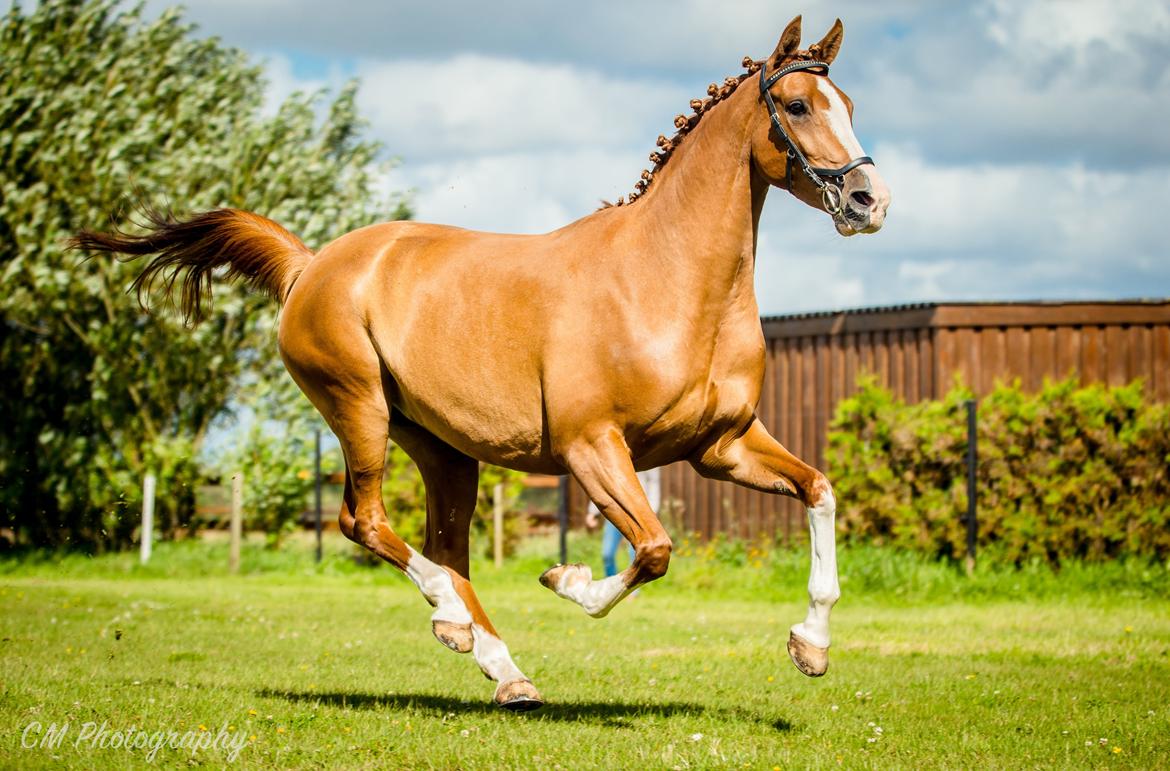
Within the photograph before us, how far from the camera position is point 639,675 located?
26.9 feet

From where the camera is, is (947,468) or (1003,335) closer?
(947,468)

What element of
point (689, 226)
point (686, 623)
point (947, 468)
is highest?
point (689, 226)

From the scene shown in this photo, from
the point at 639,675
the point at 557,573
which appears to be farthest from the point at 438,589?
the point at 639,675

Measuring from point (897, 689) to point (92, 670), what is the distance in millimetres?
4780

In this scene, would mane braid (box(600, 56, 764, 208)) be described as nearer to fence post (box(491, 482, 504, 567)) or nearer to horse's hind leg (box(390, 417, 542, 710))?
horse's hind leg (box(390, 417, 542, 710))

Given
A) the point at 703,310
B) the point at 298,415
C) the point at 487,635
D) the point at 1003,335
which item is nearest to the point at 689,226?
the point at 703,310

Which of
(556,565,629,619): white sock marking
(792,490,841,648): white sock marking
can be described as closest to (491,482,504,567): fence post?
(556,565,629,619): white sock marking

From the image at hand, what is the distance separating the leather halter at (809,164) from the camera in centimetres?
554

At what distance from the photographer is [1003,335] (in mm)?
17750

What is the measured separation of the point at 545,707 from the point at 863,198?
10.4 ft

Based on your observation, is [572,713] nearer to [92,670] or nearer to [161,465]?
[92,670]

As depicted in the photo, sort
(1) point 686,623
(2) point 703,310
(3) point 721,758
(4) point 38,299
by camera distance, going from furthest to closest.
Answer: (4) point 38,299, (1) point 686,623, (2) point 703,310, (3) point 721,758

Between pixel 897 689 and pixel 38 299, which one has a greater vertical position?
pixel 38 299

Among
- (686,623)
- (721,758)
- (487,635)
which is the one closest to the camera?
(721,758)
